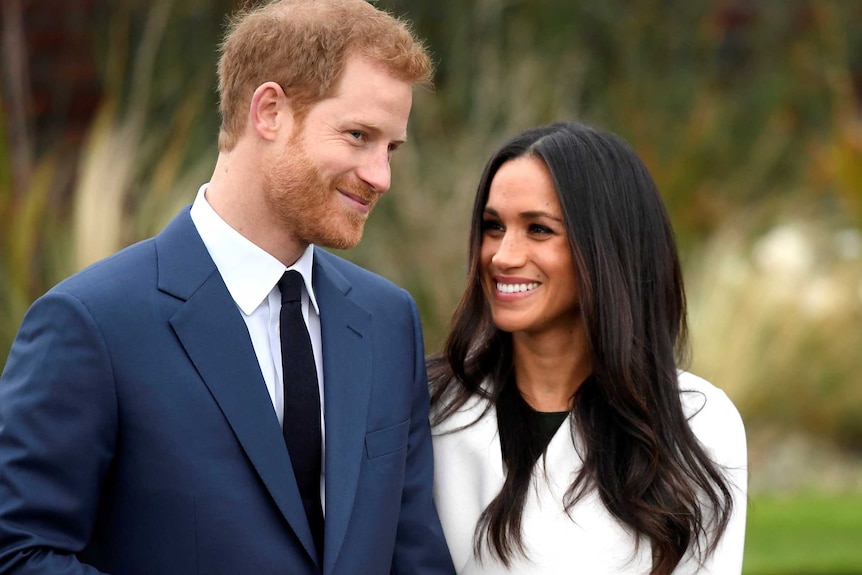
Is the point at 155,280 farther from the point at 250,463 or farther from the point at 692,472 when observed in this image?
the point at 692,472

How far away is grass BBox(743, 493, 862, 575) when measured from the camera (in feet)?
18.3

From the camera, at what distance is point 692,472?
3240 millimetres

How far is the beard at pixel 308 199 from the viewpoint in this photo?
9.34 feet

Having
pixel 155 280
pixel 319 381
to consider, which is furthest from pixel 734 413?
pixel 155 280

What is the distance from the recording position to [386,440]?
300 centimetres

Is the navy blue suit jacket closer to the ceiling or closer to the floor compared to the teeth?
closer to the floor

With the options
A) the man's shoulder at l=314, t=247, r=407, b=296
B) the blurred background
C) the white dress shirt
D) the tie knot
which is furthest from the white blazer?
the blurred background

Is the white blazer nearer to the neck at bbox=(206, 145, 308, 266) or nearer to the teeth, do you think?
the teeth

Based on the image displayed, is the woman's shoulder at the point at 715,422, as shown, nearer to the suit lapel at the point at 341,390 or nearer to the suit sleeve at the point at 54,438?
the suit lapel at the point at 341,390

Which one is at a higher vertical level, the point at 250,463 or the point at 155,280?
the point at 155,280

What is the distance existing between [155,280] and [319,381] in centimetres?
42

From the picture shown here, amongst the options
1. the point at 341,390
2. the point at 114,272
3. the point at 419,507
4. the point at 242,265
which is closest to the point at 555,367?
the point at 419,507

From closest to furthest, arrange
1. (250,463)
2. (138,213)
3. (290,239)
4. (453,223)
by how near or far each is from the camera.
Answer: (250,463)
(290,239)
(138,213)
(453,223)

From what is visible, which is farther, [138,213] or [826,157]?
[826,157]
